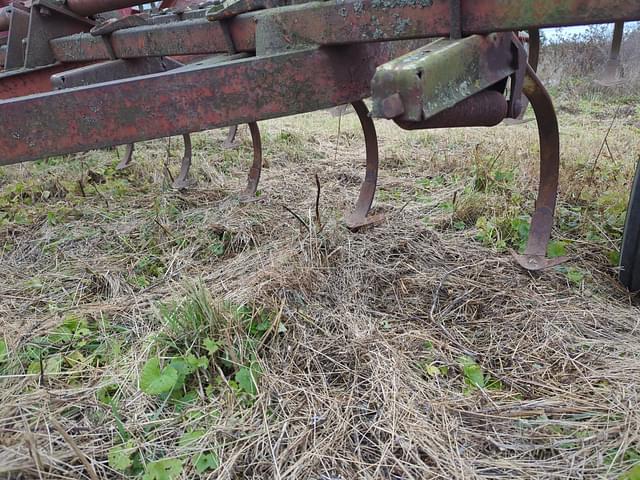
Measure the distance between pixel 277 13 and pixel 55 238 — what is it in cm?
169

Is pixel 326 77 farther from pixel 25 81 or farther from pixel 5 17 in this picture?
pixel 5 17

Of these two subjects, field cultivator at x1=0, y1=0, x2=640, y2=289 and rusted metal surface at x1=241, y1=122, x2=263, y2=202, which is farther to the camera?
rusted metal surface at x1=241, y1=122, x2=263, y2=202

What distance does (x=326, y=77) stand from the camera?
147 centimetres

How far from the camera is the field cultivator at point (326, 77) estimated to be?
43.3 inches

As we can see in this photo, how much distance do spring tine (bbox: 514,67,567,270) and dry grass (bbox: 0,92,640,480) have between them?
9cm

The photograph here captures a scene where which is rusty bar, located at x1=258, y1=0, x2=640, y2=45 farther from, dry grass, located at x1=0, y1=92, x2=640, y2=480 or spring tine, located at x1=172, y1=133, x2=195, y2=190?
spring tine, located at x1=172, y1=133, x2=195, y2=190

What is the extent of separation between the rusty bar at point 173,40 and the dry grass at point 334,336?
2.64 feet

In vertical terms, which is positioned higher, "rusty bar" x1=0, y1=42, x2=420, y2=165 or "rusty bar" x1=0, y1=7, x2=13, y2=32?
"rusty bar" x1=0, y1=7, x2=13, y2=32

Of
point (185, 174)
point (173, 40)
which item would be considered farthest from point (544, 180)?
point (185, 174)

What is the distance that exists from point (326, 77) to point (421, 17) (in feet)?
1.05

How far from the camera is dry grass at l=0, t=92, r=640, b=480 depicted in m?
1.20

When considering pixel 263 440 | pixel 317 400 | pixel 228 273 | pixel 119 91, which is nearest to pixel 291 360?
pixel 317 400

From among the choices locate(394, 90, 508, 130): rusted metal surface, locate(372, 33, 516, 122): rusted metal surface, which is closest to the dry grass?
locate(394, 90, 508, 130): rusted metal surface

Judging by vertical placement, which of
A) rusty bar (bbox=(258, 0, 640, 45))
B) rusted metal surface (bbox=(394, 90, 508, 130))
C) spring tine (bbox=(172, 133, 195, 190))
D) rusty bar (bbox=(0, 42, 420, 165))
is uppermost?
rusty bar (bbox=(258, 0, 640, 45))
